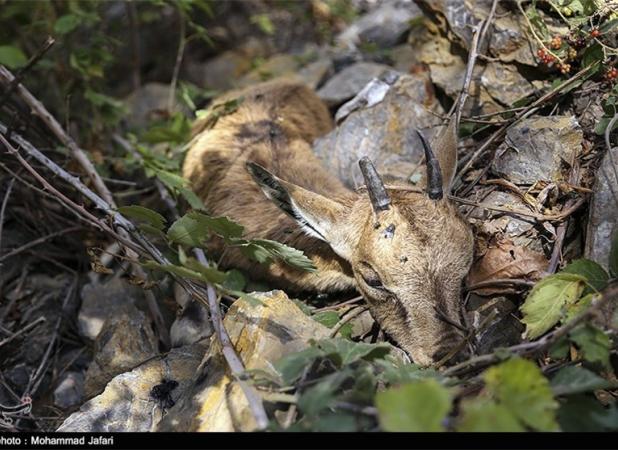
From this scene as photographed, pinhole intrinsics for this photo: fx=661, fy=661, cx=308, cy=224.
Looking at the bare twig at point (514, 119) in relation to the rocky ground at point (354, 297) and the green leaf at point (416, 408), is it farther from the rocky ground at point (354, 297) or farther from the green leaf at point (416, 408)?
the green leaf at point (416, 408)

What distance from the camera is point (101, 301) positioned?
5.16 m

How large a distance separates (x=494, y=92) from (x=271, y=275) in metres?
2.29

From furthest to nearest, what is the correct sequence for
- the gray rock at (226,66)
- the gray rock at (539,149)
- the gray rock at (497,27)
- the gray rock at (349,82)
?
the gray rock at (226,66) → the gray rock at (349,82) → the gray rock at (497,27) → the gray rock at (539,149)

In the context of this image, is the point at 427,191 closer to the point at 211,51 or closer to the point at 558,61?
the point at 558,61

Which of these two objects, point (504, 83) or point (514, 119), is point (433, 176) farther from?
point (504, 83)

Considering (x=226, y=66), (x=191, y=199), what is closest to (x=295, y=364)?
(x=191, y=199)

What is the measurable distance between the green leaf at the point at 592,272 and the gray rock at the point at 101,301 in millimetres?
3210

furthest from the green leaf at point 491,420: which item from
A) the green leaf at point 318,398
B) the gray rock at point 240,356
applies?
the gray rock at point 240,356

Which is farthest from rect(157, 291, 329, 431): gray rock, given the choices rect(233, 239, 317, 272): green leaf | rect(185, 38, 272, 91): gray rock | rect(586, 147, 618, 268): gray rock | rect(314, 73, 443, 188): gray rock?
rect(185, 38, 272, 91): gray rock

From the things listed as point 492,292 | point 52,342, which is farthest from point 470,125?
point 52,342

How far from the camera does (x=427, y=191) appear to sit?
13.6 feet

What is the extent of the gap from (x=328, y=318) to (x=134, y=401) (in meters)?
1.24

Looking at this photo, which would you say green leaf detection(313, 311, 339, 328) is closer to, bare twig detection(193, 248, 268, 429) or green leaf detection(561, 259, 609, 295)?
bare twig detection(193, 248, 268, 429)

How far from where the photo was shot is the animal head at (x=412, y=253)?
3844 mm
